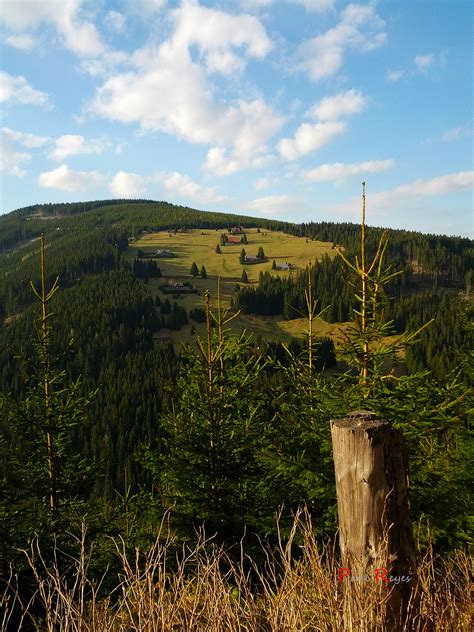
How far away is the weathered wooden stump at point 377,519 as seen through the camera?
274 cm

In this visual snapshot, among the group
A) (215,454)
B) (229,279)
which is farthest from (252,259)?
(215,454)

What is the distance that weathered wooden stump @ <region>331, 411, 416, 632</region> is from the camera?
2.74m

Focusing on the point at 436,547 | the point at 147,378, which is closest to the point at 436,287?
the point at 147,378

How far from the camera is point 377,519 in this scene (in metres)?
2.79

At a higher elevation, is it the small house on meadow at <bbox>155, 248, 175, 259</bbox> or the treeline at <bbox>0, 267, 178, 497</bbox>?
the small house on meadow at <bbox>155, 248, 175, 259</bbox>

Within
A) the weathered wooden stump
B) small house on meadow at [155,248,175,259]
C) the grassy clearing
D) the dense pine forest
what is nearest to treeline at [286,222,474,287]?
the grassy clearing

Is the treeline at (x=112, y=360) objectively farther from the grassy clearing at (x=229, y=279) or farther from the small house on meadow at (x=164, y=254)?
the small house on meadow at (x=164, y=254)

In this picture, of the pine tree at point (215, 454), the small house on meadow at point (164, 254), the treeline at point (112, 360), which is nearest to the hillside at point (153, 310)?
the treeline at point (112, 360)

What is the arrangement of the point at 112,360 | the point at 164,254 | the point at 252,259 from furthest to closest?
the point at 164,254
the point at 252,259
the point at 112,360

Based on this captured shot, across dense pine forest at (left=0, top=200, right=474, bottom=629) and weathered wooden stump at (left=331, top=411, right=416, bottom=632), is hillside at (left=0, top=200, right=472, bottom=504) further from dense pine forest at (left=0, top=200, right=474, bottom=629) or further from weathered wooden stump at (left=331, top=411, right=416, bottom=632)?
weathered wooden stump at (left=331, top=411, right=416, bottom=632)

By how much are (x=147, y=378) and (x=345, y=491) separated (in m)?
94.6

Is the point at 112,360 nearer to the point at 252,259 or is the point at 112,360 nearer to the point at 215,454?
the point at 252,259

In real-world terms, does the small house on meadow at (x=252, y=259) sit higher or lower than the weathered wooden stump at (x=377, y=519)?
higher

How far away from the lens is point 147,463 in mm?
10719
